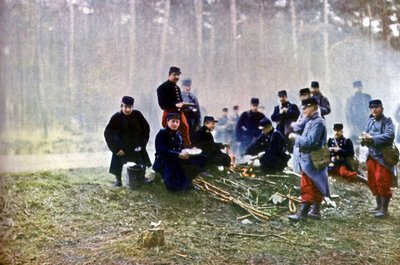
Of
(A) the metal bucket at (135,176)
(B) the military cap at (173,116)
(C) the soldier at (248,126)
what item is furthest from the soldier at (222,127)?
(A) the metal bucket at (135,176)

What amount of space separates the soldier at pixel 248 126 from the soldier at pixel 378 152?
995mm

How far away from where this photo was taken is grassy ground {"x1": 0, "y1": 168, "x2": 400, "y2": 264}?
3473 millimetres

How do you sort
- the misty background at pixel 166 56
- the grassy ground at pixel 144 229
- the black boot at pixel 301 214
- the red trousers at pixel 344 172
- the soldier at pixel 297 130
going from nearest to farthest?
the grassy ground at pixel 144 229 → the misty background at pixel 166 56 → the black boot at pixel 301 214 → the soldier at pixel 297 130 → the red trousers at pixel 344 172

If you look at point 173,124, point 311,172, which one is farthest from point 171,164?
point 311,172

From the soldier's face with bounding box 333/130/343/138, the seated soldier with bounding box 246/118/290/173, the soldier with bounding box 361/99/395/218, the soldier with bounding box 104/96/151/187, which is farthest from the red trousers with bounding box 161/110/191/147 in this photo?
the soldier with bounding box 361/99/395/218

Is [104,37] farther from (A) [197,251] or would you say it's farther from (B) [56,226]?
(A) [197,251]

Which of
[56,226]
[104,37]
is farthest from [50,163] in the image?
[104,37]

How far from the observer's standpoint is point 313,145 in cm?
384

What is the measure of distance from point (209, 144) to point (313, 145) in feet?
2.95

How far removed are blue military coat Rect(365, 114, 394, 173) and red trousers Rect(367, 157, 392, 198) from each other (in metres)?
0.04

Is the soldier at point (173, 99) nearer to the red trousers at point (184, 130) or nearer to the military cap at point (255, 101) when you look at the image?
the red trousers at point (184, 130)

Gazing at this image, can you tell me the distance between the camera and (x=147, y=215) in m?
3.60

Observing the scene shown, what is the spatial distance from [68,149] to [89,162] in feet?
0.67

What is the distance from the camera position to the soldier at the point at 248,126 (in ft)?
13.0
